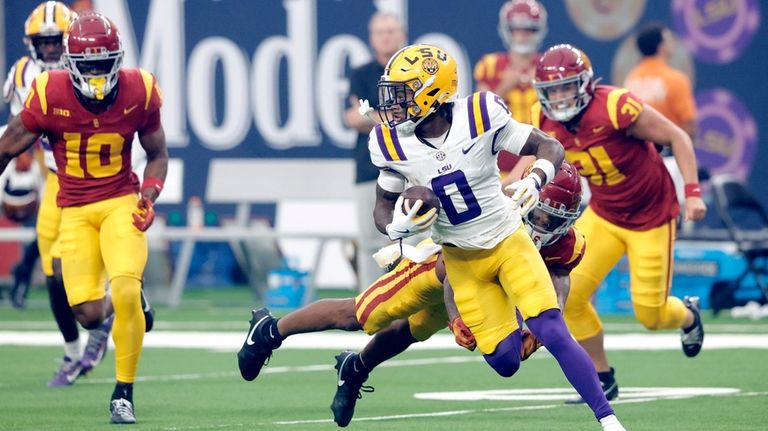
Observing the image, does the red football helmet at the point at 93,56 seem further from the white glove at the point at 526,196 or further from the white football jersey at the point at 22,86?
the white glove at the point at 526,196

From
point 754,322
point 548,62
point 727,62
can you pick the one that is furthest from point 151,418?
point 727,62

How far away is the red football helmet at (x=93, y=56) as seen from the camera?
780 cm

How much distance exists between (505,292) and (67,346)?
133 inches

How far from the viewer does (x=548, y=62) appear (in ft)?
27.1

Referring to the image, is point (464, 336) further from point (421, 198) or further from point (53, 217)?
point (53, 217)

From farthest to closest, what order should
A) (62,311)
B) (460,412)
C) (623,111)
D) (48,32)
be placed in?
(48,32), (62,311), (623,111), (460,412)

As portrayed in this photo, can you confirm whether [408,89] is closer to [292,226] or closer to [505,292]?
[505,292]

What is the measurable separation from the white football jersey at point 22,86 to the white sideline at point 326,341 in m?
2.08

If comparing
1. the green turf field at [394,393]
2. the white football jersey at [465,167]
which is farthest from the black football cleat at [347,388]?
the white football jersey at [465,167]

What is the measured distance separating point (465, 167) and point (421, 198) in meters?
0.44

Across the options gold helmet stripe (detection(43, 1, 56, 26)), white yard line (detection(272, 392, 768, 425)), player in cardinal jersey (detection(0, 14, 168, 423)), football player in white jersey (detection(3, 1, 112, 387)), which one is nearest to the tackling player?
white yard line (detection(272, 392, 768, 425))

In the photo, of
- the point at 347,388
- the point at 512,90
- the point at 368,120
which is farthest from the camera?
the point at 368,120

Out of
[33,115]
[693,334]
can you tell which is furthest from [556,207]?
[33,115]

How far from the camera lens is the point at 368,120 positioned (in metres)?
12.1
